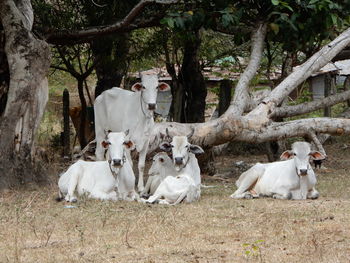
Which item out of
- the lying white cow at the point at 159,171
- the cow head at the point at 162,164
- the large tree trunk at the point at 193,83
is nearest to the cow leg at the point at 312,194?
the lying white cow at the point at 159,171

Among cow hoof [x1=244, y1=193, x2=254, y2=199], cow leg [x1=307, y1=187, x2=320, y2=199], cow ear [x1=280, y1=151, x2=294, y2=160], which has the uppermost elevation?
cow ear [x1=280, y1=151, x2=294, y2=160]

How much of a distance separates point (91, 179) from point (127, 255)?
13.4 feet

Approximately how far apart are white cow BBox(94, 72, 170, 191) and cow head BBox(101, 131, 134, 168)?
1275mm

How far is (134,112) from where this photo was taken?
12.8 m

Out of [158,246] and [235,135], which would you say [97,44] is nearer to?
[235,135]

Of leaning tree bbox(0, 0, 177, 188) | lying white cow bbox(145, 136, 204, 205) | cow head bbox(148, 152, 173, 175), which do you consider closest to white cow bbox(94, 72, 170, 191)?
cow head bbox(148, 152, 173, 175)

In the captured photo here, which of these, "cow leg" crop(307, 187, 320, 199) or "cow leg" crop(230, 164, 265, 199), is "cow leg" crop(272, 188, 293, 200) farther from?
"cow leg" crop(230, 164, 265, 199)

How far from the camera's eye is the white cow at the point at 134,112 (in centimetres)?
1219

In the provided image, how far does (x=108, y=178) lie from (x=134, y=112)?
2324 millimetres

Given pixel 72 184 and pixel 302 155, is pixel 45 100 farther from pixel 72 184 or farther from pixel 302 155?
pixel 302 155

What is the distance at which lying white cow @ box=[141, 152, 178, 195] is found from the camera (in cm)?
1106

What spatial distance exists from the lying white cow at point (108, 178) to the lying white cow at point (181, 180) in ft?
1.81

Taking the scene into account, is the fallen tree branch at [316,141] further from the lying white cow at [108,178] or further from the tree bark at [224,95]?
the tree bark at [224,95]

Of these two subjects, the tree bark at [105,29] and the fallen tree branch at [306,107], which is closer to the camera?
the tree bark at [105,29]
